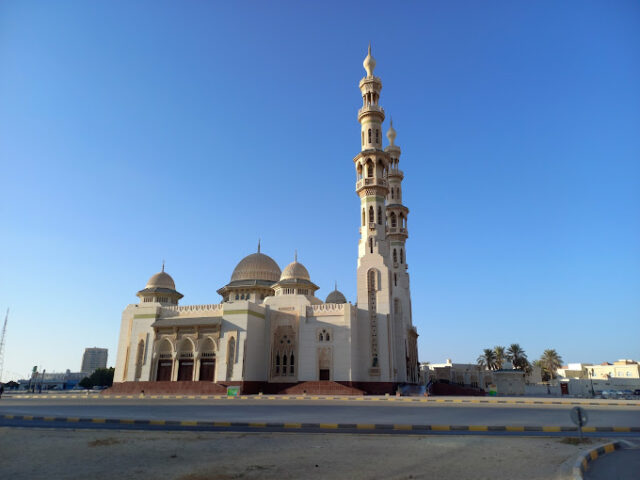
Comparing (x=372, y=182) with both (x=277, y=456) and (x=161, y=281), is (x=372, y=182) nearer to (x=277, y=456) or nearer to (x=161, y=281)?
(x=161, y=281)

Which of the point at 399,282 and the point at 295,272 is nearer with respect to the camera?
the point at 295,272

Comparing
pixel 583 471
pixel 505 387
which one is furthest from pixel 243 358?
pixel 583 471

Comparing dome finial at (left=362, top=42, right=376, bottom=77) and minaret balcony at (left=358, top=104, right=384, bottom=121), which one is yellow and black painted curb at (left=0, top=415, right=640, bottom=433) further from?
dome finial at (left=362, top=42, right=376, bottom=77)

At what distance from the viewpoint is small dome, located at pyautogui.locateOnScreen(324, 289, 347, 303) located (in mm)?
56750

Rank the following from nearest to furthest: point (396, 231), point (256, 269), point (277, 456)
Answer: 1. point (277, 456)
2. point (256, 269)
3. point (396, 231)

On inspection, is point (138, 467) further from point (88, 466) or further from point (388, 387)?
point (388, 387)

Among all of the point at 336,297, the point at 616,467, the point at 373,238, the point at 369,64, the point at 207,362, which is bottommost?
the point at 616,467

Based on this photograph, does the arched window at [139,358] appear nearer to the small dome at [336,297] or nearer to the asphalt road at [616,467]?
the small dome at [336,297]

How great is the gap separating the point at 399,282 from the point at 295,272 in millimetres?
12207

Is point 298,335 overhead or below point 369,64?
below

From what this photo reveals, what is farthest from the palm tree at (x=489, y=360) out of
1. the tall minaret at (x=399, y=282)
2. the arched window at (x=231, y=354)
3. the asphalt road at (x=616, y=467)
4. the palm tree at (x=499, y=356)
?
the asphalt road at (x=616, y=467)

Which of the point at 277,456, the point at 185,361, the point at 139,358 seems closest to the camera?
the point at 277,456

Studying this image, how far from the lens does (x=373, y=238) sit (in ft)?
151

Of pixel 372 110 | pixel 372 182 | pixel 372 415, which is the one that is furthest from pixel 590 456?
pixel 372 110
